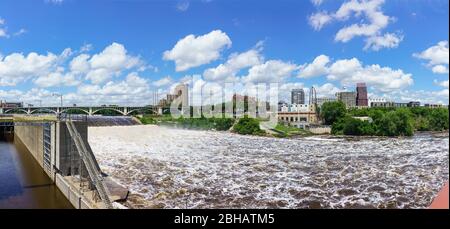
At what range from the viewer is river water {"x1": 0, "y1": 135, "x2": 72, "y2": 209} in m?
6.32

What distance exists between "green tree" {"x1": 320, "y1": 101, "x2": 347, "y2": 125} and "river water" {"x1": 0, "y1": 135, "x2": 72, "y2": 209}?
869 inches

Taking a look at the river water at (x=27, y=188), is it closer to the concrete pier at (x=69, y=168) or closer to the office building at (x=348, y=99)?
the concrete pier at (x=69, y=168)

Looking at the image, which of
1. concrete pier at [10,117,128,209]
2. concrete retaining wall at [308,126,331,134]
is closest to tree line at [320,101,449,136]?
concrete retaining wall at [308,126,331,134]

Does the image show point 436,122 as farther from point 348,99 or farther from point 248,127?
point 248,127

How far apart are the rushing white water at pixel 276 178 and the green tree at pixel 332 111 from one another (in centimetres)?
1459

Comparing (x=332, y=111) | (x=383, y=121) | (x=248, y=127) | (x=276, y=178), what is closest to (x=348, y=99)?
(x=332, y=111)

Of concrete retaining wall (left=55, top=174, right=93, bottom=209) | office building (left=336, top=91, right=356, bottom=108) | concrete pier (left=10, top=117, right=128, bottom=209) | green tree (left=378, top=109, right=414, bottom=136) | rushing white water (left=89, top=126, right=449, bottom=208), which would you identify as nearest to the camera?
concrete retaining wall (left=55, top=174, right=93, bottom=209)

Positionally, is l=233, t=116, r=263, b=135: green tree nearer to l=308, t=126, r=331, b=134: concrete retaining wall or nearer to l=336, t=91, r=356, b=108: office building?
l=308, t=126, r=331, b=134: concrete retaining wall

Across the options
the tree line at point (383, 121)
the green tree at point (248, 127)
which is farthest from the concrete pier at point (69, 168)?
the tree line at point (383, 121)

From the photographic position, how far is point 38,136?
997 centimetres

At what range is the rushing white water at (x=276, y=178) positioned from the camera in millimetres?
6633

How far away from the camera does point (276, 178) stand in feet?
28.6

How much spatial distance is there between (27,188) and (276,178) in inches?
207
